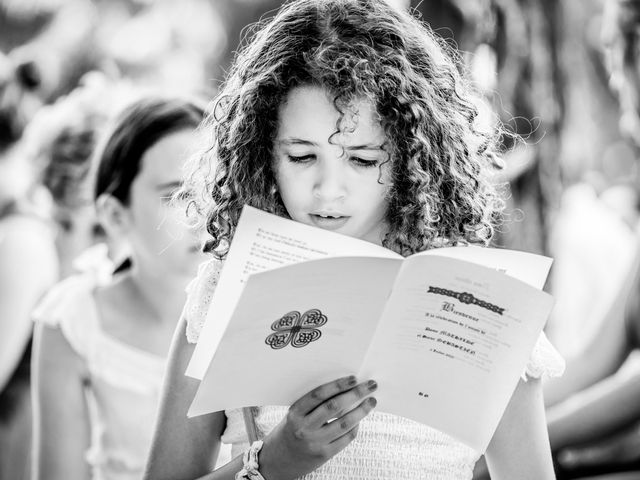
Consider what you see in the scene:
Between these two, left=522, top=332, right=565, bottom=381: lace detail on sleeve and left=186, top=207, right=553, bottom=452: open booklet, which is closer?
left=186, top=207, right=553, bottom=452: open booklet

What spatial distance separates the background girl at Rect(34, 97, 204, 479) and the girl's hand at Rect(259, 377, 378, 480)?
0.82m

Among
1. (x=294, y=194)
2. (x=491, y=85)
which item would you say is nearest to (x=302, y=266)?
(x=294, y=194)

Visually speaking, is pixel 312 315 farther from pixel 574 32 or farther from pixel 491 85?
pixel 574 32

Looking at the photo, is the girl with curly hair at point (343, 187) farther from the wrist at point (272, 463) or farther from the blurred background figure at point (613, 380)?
the blurred background figure at point (613, 380)

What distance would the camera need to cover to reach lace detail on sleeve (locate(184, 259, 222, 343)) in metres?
1.10

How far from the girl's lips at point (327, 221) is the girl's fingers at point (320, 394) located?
0.22 metres

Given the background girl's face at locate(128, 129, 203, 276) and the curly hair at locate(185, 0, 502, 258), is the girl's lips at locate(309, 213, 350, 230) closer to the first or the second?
the curly hair at locate(185, 0, 502, 258)

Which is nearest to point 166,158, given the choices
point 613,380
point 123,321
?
point 123,321

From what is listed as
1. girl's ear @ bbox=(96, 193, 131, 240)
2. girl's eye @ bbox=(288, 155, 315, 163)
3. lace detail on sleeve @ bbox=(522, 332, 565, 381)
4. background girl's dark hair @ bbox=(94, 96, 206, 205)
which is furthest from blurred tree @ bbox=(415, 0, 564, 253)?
girl's eye @ bbox=(288, 155, 315, 163)

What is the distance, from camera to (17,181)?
9.25 ft

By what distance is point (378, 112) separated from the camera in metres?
1.15

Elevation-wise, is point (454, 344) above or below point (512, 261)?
below

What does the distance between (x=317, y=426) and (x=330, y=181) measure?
0.31 m

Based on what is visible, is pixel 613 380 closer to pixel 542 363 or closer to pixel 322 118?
pixel 542 363
